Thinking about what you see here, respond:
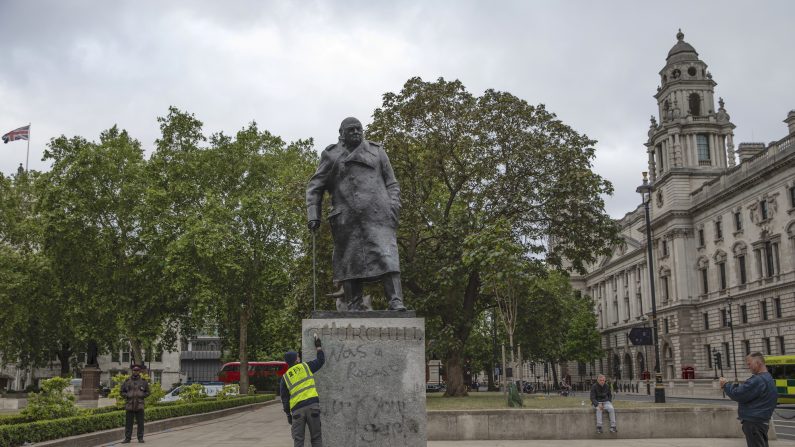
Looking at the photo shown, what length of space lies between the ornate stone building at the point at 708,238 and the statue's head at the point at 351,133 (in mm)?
47267

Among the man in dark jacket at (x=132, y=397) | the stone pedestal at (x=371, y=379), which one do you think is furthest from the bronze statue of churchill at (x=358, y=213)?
the man in dark jacket at (x=132, y=397)

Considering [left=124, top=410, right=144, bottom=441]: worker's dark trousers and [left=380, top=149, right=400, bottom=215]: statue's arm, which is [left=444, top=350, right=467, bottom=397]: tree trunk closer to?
[left=124, top=410, right=144, bottom=441]: worker's dark trousers

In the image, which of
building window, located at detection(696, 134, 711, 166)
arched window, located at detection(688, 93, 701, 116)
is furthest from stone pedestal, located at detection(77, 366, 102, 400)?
arched window, located at detection(688, 93, 701, 116)

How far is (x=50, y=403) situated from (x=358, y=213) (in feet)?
32.4

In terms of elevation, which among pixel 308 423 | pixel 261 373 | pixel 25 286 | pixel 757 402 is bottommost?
pixel 261 373

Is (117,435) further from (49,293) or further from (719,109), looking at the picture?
(719,109)

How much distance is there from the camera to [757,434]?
24.6 ft

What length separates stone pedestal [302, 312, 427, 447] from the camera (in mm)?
7629

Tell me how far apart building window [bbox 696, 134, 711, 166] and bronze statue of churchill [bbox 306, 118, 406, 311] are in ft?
221

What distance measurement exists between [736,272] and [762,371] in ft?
181

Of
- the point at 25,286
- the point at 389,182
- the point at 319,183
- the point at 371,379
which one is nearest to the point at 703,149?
the point at 25,286

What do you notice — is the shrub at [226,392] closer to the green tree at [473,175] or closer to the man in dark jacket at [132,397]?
Answer: the green tree at [473,175]

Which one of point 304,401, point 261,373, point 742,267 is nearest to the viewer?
point 304,401

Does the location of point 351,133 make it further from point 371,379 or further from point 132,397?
point 132,397
